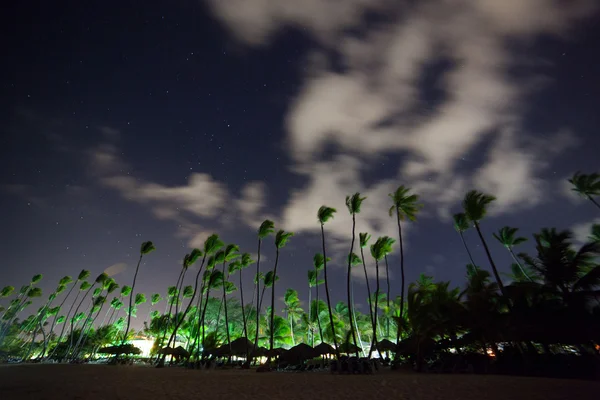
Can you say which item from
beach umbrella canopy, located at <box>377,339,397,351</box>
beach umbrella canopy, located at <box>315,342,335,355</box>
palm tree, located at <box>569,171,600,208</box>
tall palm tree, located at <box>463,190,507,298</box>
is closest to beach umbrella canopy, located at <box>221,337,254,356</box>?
beach umbrella canopy, located at <box>315,342,335,355</box>

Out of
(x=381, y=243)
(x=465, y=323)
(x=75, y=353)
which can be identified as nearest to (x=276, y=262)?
(x=381, y=243)

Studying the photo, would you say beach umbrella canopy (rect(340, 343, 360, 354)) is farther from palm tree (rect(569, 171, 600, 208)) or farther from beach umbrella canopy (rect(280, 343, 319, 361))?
palm tree (rect(569, 171, 600, 208))

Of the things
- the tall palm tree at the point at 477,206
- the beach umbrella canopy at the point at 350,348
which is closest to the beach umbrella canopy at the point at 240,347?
the beach umbrella canopy at the point at 350,348

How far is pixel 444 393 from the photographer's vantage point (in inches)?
429

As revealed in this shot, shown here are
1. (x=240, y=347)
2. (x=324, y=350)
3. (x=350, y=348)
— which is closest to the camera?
(x=324, y=350)

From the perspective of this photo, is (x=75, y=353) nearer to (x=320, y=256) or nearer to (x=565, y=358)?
(x=320, y=256)

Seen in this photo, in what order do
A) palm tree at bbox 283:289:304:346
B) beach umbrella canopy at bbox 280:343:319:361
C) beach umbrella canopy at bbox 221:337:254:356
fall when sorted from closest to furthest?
beach umbrella canopy at bbox 280:343:319:361 → beach umbrella canopy at bbox 221:337:254:356 → palm tree at bbox 283:289:304:346

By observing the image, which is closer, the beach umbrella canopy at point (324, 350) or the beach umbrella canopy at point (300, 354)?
the beach umbrella canopy at point (300, 354)

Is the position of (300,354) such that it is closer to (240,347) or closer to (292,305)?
(240,347)

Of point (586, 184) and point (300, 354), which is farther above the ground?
point (586, 184)

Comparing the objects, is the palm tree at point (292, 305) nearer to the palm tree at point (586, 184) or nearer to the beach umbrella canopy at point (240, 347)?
the beach umbrella canopy at point (240, 347)

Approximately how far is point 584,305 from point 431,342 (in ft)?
36.9

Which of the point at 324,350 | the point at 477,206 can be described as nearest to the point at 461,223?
the point at 477,206

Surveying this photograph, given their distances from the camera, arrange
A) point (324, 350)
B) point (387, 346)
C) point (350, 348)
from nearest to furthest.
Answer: point (324, 350)
point (387, 346)
point (350, 348)
